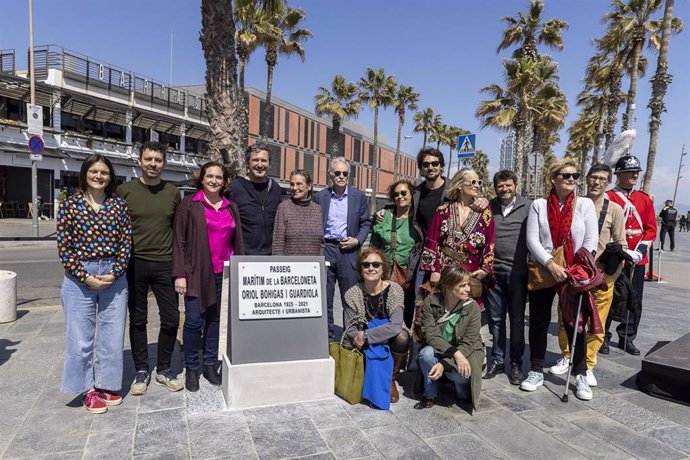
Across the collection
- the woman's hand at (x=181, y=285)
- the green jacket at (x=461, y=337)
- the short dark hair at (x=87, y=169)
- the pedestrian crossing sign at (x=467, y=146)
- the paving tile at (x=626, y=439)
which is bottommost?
Result: the paving tile at (x=626, y=439)

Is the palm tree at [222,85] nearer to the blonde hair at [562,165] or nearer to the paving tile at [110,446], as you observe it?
the paving tile at [110,446]

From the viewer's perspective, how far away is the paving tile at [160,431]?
2.96 m

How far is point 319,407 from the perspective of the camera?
3645mm

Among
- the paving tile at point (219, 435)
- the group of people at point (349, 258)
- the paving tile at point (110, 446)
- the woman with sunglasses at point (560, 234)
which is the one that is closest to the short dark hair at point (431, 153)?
the group of people at point (349, 258)

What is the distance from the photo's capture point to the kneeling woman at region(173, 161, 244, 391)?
3.77 m

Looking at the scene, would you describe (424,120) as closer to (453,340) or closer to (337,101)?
(337,101)

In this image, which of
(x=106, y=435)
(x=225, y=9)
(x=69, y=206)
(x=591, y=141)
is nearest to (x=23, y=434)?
(x=106, y=435)

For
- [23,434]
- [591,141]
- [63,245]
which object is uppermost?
[591,141]

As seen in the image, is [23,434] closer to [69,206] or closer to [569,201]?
[69,206]

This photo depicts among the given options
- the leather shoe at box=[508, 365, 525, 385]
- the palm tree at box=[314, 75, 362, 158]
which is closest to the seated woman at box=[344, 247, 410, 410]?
the leather shoe at box=[508, 365, 525, 385]

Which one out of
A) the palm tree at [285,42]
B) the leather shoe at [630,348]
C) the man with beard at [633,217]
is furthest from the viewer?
the palm tree at [285,42]

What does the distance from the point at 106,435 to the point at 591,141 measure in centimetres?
4352

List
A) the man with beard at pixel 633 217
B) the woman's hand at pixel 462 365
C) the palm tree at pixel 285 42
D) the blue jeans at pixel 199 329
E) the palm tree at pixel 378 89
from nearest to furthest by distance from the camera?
the woman's hand at pixel 462 365, the blue jeans at pixel 199 329, the man with beard at pixel 633 217, the palm tree at pixel 285 42, the palm tree at pixel 378 89

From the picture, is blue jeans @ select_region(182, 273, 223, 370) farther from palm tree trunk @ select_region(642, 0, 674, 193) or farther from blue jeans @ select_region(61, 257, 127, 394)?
palm tree trunk @ select_region(642, 0, 674, 193)
